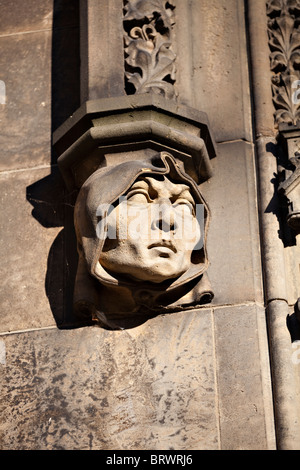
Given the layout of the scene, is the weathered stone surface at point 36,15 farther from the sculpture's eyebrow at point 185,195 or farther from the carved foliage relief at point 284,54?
the sculpture's eyebrow at point 185,195

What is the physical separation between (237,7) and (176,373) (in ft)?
5.50

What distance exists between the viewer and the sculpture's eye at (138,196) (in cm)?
489

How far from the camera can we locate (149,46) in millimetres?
5414

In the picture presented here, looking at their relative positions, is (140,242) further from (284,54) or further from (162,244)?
(284,54)

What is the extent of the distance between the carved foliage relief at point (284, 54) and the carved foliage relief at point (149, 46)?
418 millimetres

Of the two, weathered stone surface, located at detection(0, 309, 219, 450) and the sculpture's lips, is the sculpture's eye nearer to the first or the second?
the sculpture's lips

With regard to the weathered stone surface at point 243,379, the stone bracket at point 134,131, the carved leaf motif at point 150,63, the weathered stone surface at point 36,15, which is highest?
the weathered stone surface at point 36,15

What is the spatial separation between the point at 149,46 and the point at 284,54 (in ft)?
1.82

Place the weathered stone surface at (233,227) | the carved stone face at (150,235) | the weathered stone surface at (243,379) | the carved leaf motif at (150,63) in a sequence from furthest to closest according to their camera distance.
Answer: the carved leaf motif at (150,63) < the weathered stone surface at (233,227) < the carved stone face at (150,235) < the weathered stone surface at (243,379)

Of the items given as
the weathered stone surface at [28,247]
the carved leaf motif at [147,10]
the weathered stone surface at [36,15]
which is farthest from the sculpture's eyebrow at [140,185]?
the weathered stone surface at [36,15]

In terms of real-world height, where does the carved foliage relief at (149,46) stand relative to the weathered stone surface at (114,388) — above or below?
above

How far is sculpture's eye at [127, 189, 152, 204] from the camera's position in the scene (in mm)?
4887
